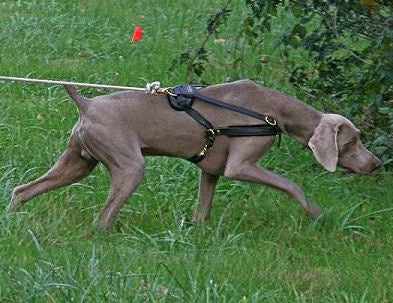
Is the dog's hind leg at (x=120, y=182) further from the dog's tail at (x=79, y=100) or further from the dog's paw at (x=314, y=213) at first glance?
the dog's paw at (x=314, y=213)

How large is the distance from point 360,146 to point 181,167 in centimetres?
121

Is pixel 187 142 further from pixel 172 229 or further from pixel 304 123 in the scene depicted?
pixel 304 123

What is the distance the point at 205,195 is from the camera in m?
6.05

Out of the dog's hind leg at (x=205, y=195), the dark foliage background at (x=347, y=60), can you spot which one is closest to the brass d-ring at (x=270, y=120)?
the dog's hind leg at (x=205, y=195)

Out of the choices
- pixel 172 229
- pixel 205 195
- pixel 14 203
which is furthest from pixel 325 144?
pixel 14 203

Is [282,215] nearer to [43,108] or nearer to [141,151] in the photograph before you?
[141,151]

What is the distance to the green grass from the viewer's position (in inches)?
184

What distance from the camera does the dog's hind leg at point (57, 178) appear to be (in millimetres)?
5996

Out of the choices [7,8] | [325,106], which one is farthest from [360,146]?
[7,8]

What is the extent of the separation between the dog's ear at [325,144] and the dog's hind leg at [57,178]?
3.76 feet

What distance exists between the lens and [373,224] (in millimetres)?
6082

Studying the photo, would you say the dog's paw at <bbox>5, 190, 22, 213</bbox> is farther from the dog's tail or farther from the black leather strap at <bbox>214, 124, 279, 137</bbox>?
the black leather strap at <bbox>214, 124, 279, 137</bbox>

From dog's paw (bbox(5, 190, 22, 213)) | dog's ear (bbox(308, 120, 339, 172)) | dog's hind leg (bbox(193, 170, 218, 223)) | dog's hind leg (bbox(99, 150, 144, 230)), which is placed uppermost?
dog's ear (bbox(308, 120, 339, 172))

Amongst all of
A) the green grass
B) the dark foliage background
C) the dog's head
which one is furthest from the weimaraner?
the dark foliage background
